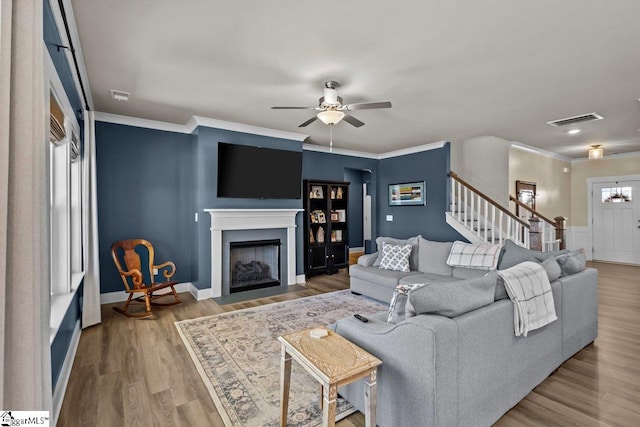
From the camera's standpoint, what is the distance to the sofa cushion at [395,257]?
4483 millimetres

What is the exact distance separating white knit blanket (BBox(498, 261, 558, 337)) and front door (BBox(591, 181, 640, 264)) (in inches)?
286

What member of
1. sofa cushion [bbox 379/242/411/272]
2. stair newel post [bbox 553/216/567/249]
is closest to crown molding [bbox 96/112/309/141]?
sofa cushion [bbox 379/242/411/272]

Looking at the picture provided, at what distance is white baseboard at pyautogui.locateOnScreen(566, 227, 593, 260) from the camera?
7.91 m

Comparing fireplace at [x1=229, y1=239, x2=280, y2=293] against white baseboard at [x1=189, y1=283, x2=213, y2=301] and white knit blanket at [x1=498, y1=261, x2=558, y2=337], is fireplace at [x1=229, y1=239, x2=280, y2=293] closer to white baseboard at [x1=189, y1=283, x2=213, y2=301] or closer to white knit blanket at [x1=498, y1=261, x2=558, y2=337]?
white baseboard at [x1=189, y1=283, x2=213, y2=301]

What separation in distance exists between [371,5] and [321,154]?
4479 mm

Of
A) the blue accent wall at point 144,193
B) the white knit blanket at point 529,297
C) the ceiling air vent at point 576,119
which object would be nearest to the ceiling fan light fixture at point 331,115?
the white knit blanket at point 529,297

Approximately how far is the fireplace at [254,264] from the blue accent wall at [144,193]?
703 millimetres

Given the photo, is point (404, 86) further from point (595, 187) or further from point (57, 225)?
point (595, 187)

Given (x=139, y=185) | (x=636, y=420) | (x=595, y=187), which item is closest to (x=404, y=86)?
(x=636, y=420)

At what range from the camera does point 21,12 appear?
101cm

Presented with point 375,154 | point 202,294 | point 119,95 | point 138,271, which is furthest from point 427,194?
point 119,95

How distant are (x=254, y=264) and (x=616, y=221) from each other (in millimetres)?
8344

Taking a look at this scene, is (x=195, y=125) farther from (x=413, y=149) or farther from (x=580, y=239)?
(x=580, y=239)

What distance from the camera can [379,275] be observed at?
4.33m
